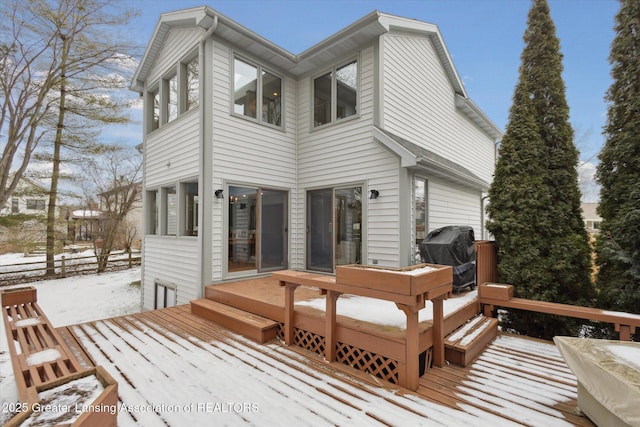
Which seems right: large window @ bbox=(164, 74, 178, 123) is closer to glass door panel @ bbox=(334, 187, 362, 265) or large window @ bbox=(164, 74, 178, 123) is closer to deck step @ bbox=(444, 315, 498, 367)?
glass door panel @ bbox=(334, 187, 362, 265)

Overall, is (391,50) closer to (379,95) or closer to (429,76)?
(379,95)

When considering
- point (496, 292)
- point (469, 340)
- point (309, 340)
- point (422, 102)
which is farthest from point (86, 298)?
point (422, 102)

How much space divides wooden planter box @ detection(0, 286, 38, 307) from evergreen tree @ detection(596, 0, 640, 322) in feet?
24.8

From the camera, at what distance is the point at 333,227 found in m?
6.32

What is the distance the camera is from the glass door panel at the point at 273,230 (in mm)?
6328

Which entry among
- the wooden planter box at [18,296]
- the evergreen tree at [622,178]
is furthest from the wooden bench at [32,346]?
the evergreen tree at [622,178]

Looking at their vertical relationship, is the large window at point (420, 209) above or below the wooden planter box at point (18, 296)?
above

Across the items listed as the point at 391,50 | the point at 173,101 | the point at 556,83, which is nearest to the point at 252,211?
the point at 173,101

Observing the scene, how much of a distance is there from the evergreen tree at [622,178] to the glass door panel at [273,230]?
17.7 feet

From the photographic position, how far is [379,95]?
572cm

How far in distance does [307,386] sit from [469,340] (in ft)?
6.32

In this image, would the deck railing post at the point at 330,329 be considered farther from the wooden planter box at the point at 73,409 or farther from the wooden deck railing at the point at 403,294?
the wooden planter box at the point at 73,409

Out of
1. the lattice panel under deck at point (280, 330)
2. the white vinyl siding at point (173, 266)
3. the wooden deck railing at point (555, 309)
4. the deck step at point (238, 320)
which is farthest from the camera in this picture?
the white vinyl siding at point (173, 266)

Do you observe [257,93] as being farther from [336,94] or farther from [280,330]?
[280,330]
